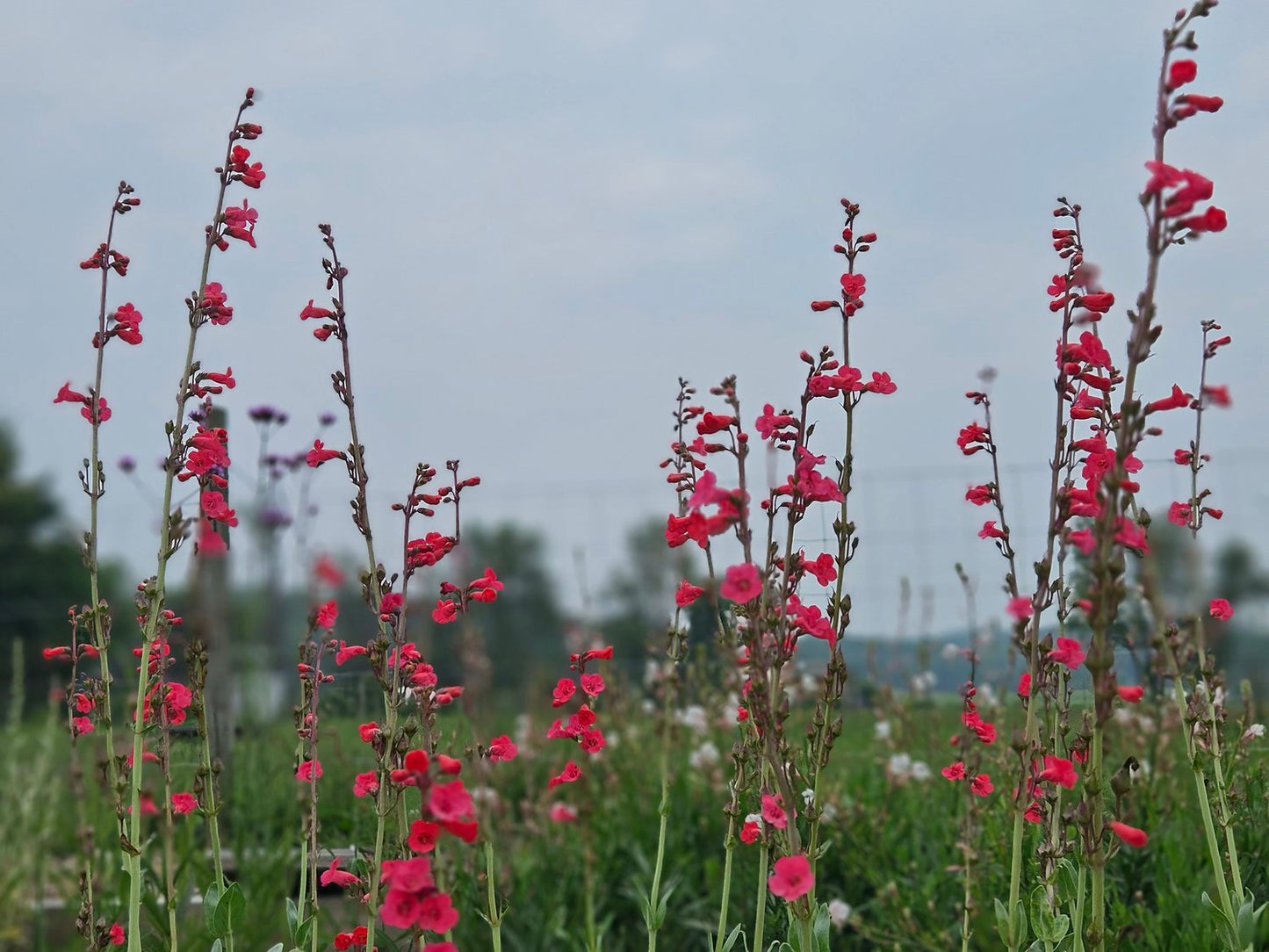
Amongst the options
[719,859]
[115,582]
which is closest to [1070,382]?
[719,859]

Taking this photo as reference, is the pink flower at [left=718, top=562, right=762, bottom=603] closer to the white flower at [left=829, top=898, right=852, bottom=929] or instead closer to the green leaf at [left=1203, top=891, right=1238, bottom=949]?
the green leaf at [left=1203, top=891, right=1238, bottom=949]

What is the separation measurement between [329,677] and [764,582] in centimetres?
97

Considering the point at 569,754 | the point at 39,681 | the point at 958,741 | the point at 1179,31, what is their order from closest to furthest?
the point at 1179,31 < the point at 958,741 < the point at 569,754 < the point at 39,681

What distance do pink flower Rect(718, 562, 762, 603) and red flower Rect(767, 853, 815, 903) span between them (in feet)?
1.30

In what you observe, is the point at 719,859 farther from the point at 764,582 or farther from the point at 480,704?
the point at 764,582

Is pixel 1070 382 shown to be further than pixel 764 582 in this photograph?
Yes

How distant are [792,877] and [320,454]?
46.9 inches

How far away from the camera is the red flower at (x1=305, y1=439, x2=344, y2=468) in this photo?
7.91 feet

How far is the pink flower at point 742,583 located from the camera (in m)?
1.95

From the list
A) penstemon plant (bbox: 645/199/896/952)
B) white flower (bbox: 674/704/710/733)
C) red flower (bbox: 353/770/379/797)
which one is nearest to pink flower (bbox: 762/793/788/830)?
penstemon plant (bbox: 645/199/896/952)

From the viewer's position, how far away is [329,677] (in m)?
2.48

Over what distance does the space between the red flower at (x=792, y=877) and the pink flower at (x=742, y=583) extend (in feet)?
1.30

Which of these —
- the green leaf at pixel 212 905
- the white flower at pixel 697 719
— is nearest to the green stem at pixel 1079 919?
the green leaf at pixel 212 905

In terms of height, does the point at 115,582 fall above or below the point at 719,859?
above
